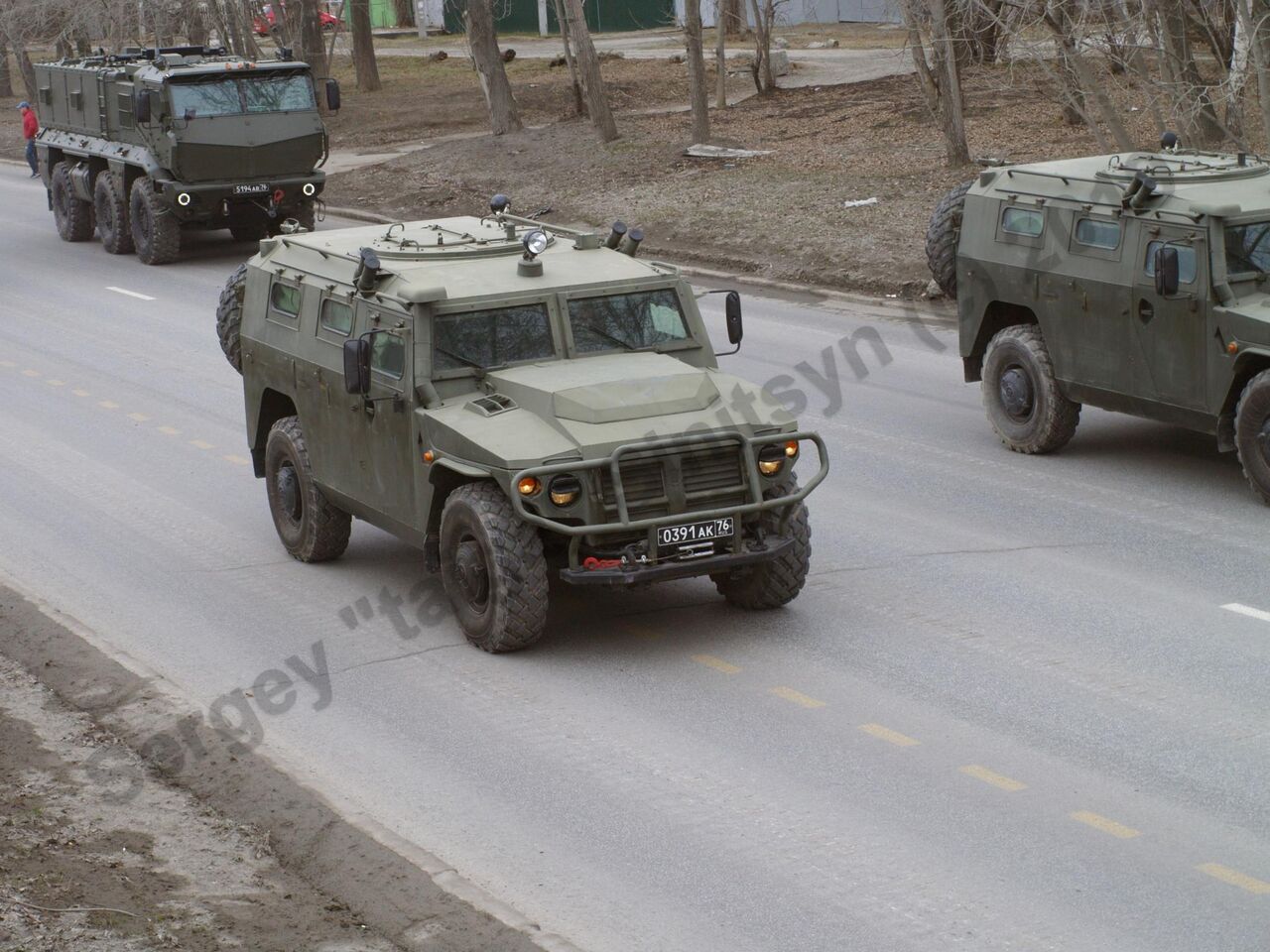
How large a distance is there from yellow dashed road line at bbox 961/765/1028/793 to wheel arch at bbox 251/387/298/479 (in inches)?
225

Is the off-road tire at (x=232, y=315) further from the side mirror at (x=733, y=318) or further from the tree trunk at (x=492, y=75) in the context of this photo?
the tree trunk at (x=492, y=75)

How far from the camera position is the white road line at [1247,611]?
10.8 metres

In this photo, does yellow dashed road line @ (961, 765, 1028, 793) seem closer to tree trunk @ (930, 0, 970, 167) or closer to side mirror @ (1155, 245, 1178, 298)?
side mirror @ (1155, 245, 1178, 298)

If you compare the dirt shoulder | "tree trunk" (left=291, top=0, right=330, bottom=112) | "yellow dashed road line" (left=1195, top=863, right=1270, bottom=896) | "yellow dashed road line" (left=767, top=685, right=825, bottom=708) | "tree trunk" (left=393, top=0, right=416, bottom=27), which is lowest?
"yellow dashed road line" (left=1195, top=863, right=1270, bottom=896)

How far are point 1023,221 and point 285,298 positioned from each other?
5899 mm

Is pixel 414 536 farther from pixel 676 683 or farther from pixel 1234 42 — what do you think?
pixel 1234 42

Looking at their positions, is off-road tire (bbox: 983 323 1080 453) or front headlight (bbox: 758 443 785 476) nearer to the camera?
front headlight (bbox: 758 443 785 476)

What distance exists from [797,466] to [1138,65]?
39.1 feet

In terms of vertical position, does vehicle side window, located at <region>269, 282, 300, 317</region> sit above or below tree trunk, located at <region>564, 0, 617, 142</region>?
below

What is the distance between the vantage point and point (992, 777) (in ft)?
28.5

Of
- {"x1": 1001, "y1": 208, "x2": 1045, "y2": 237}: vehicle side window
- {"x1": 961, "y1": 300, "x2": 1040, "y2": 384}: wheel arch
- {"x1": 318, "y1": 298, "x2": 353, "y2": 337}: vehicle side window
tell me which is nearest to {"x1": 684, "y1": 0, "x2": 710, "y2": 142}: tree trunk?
{"x1": 961, "y1": 300, "x2": 1040, "y2": 384}: wheel arch

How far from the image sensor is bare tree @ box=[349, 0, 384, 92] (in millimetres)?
47344

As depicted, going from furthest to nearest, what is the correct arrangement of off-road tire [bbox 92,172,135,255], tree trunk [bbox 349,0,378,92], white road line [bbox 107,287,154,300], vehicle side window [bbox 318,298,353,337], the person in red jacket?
1. tree trunk [bbox 349,0,378,92]
2. the person in red jacket
3. off-road tire [bbox 92,172,135,255]
4. white road line [bbox 107,287,154,300]
5. vehicle side window [bbox 318,298,353,337]

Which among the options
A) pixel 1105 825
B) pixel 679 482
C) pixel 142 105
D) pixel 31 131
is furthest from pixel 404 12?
pixel 1105 825
